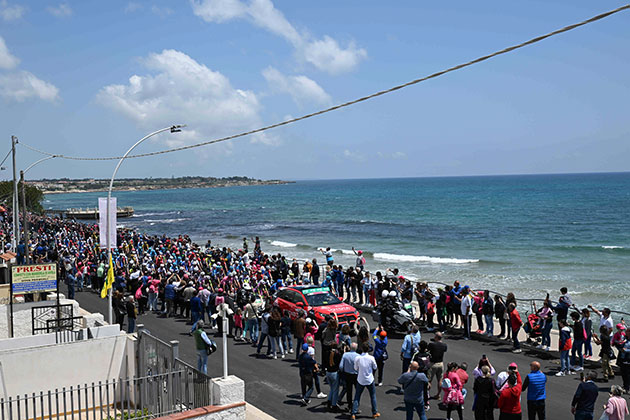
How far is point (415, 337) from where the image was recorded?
12539 millimetres

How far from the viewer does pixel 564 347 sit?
43.9 ft

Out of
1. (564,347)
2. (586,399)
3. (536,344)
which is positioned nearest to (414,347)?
(586,399)

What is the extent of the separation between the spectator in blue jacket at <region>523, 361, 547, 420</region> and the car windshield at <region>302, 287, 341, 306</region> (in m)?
8.33

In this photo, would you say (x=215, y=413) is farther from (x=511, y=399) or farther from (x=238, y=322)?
(x=238, y=322)

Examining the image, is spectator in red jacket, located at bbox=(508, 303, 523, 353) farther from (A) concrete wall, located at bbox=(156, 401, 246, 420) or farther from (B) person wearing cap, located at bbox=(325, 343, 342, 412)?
(A) concrete wall, located at bbox=(156, 401, 246, 420)

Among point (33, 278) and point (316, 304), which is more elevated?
point (33, 278)

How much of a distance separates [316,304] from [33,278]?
8.71 m

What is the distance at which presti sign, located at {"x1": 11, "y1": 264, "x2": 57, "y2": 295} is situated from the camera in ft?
51.3

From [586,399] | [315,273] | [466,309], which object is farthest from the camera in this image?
[315,273]

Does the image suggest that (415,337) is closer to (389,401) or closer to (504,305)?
(389,401)

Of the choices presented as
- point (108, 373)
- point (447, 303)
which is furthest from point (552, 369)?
point (108, 373)

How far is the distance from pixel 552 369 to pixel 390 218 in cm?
7751

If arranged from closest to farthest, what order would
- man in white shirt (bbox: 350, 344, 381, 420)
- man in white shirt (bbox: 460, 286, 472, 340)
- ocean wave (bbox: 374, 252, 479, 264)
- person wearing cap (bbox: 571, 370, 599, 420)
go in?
person wearing cap (bbox: 571, 370, 599, 420) → man in white shirt (bbox: 350, 344, 381, 420) → man in white shirt (bbox: 460, 286, 472, 340) → ocean wave (bbox: 374, 252, 479, 264)

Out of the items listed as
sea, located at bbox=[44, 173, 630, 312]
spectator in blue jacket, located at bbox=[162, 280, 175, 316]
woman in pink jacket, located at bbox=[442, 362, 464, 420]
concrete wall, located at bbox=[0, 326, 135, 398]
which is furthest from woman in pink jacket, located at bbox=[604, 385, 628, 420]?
sea, located at bbox=[44, 173, 630, 312]
